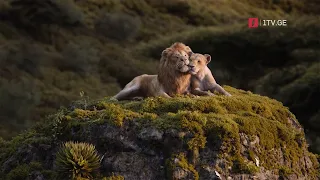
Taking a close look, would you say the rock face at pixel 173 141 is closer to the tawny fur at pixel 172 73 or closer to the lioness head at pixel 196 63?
the tawny fur at pixel 172 73

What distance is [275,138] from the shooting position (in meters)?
12.6

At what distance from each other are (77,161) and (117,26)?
31.9m

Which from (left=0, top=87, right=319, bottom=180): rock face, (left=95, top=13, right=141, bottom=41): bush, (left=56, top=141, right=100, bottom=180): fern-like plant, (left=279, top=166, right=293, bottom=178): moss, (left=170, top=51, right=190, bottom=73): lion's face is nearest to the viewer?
(left=56, top=141, right=100, bottom=180): fern-like plant

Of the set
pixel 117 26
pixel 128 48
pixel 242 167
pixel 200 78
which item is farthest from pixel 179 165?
pixel 117 26

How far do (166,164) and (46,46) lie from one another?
97.2 feet

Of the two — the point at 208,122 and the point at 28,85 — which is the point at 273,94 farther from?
the point at 208,122

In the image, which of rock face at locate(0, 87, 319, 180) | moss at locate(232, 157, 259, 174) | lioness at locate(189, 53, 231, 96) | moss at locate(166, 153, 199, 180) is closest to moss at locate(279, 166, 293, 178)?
rock face at locate(0, 87, 319, 180)

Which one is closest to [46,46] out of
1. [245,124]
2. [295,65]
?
[295,65]

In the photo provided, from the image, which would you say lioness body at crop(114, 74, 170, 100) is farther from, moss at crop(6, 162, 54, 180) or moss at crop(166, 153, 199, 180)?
moss at crop(166, 153, 199, 180)

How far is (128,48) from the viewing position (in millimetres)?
41656

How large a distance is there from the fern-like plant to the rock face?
221 millimetres

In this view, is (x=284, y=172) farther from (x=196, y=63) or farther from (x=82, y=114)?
(x=82, y=114)

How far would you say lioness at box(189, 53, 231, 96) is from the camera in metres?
13.7

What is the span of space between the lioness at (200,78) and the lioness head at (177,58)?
154 mm
